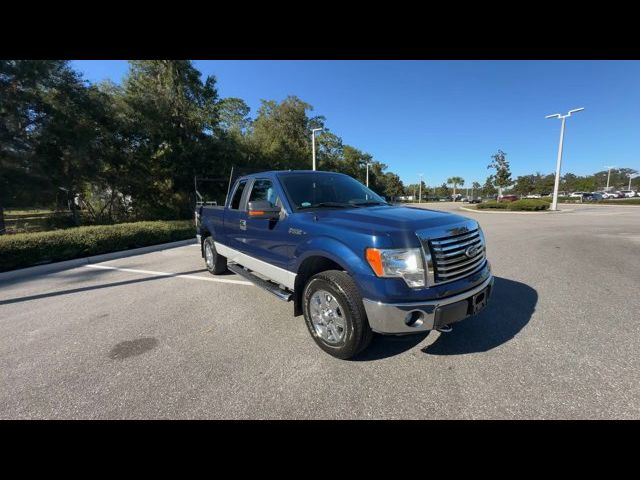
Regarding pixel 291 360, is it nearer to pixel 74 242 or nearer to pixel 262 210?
pixel 262 210

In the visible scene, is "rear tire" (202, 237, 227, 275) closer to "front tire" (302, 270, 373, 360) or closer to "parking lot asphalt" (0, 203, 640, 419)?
"parking lot asphalt" (0, 203, 640, 419)

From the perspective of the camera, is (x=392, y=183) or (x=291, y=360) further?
(x=392, y=183)

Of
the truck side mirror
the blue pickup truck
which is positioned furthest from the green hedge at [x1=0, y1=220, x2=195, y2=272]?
the truck side mirror

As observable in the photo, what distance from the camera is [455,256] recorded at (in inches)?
102

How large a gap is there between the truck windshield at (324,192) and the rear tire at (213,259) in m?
2.65

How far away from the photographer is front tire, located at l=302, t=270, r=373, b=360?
2.54 meters

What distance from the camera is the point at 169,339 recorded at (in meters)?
3.29

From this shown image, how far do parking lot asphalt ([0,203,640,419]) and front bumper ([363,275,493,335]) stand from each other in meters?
0.48

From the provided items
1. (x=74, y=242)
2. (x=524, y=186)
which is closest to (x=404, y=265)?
(x=74, y=242)

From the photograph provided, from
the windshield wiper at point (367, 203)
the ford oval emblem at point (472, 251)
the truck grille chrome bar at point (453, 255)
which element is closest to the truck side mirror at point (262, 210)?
the windshield wiper at point (367, 203)

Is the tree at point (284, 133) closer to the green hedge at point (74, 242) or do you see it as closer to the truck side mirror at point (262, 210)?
the green hedge at point (74, 242)

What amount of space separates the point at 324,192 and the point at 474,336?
2.52m
